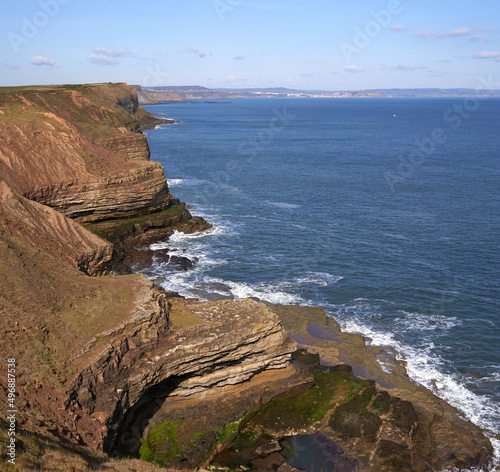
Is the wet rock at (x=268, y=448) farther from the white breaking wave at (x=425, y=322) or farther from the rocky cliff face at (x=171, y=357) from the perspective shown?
the white breaking wave at (x=425, y=322)

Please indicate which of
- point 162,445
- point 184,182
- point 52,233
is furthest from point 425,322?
point 184,182

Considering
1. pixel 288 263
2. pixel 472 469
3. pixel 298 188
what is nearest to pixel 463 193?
pixel 298 188

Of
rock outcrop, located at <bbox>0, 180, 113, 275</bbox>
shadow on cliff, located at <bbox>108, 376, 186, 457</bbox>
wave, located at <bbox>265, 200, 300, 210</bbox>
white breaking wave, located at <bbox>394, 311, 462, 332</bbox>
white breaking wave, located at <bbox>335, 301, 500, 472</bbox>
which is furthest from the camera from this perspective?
wave, located at <bbox>265, 200, 300, 210</bbox>

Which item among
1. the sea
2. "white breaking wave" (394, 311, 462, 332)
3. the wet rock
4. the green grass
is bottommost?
the wet rock

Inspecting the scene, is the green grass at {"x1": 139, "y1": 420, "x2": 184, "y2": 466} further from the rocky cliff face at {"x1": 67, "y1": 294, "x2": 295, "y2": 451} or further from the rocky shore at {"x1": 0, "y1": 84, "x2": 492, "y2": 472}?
the rocky cliff face at {"x1": 67, "y1": 294, "x2": 295, "y2": 451}

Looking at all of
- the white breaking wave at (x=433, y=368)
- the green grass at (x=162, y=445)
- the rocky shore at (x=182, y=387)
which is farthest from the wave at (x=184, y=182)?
the green grass at (x=162, y=445)

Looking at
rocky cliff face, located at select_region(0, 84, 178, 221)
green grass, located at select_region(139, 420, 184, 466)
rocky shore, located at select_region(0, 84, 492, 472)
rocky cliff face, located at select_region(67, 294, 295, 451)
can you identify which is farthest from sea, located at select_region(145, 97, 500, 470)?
green grass, located at select_region(139, 420, 184, 466)

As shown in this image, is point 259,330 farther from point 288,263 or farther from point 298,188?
point 298,188
